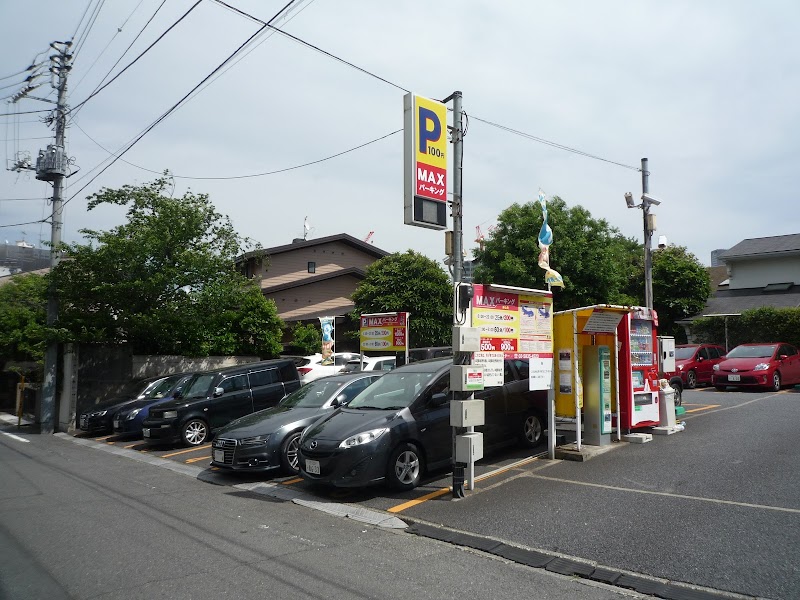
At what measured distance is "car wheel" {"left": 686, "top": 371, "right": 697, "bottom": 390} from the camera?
20.3m

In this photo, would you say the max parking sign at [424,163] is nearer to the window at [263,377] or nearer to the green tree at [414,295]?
the window at [263,377]

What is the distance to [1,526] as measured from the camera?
7.14 meters

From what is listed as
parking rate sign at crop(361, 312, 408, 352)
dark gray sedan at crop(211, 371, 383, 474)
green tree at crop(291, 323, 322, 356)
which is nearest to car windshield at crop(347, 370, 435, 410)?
dark gray sedan at crop(211, 371, 383, 474)

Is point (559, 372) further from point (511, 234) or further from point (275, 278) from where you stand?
point (275, 278)

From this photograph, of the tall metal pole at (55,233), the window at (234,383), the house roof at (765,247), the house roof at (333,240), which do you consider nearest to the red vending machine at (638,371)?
the window at (234,383)

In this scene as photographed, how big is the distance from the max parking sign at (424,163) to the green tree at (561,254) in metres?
16.6

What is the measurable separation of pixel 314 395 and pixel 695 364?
585 inches

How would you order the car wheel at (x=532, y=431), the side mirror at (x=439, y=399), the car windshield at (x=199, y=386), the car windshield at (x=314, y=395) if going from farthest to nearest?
the car windshield at (x=199, y=386) < the car windshield at (x=314, y=395) < the car wheel at (x=532, y=431) < the side mirror at (x=439, y=399)

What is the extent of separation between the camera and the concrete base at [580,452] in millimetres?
9359

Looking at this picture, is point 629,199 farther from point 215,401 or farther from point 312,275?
point 312,275

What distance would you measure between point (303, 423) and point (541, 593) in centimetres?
602

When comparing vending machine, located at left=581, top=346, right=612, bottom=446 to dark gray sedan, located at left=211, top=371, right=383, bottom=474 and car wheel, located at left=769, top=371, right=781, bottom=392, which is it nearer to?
dark gray sedan, located at left=211, top=371, right=383, bottom=474

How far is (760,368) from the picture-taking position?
18203 millimetres

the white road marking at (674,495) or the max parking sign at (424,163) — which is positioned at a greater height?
the max parking sign at (424,163)
